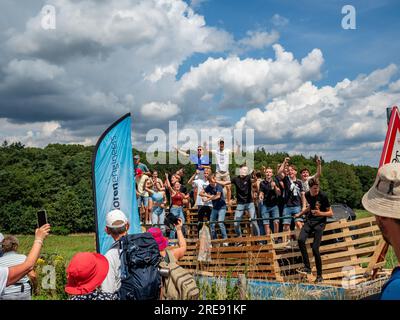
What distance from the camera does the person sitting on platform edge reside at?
193 centimetres

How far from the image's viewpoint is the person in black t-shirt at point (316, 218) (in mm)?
8352

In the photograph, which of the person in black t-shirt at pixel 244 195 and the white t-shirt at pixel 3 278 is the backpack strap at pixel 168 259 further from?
the person in black t-shirt at pixel 244 195

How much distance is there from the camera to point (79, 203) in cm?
3650

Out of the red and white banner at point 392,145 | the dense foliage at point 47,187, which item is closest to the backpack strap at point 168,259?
the red and white banner at point 392,145

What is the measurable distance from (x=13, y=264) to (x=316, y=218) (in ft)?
18.0

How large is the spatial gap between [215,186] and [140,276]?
7262mm

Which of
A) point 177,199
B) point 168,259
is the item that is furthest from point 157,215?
point 168,259

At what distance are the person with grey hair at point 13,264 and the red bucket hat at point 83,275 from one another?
1490 mm

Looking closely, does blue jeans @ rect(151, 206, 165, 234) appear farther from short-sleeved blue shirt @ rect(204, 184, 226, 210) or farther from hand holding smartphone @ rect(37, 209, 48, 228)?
hand holding smartphone @ rect(37, 209, 48, 228)

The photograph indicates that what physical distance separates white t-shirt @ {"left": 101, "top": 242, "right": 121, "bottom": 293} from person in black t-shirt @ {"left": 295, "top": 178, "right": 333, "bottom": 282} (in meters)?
4.95

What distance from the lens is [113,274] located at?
4.16 meters

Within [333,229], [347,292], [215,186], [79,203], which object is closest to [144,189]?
[215,186]

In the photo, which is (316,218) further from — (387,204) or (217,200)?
(387,204)
